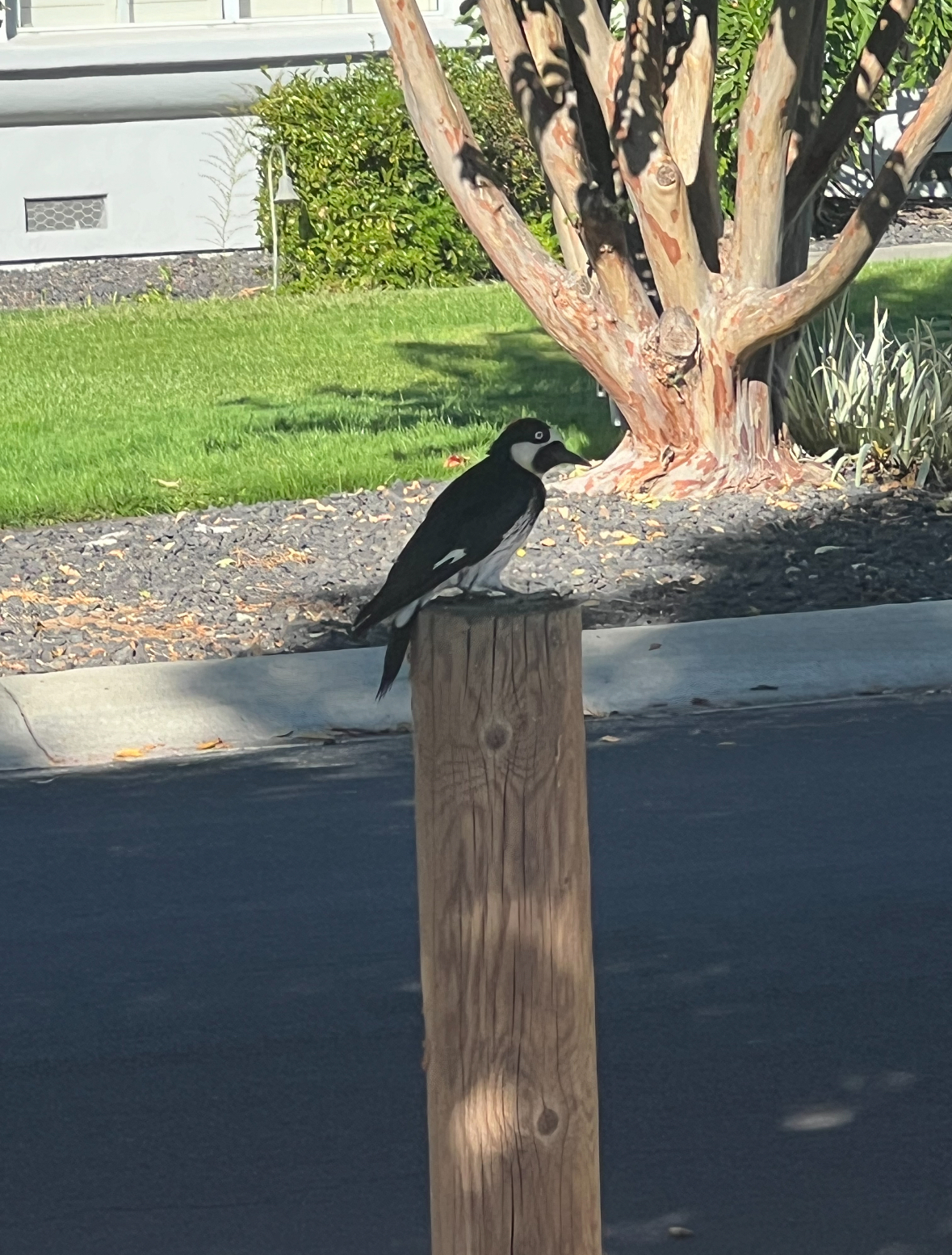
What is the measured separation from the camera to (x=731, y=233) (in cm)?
1083

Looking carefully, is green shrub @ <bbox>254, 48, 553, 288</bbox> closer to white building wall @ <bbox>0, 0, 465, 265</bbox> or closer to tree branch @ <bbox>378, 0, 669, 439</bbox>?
white building wall @ <bbox>0, 0, 465, 265</bbox>

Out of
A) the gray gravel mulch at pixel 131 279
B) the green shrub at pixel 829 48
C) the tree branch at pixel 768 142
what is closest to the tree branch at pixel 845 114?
the tree branch at pixel 768 142

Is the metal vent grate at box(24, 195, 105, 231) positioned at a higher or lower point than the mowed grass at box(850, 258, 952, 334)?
higher

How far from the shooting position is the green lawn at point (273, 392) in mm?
11383

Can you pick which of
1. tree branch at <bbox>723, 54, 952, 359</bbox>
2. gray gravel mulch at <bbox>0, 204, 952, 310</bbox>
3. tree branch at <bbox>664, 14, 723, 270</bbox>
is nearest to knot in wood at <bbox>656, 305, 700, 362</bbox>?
tree branch at <bbox>723, 54, 952, 359</bbox>

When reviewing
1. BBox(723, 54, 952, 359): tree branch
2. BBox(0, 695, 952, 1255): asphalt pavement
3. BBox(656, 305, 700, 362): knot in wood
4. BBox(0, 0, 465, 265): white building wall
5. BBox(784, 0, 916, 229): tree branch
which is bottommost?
BBox(0, 695, 952, 1255): asphalt pavement

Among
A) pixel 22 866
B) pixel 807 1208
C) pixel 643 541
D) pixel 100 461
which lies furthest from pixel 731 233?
pixel 807 1208

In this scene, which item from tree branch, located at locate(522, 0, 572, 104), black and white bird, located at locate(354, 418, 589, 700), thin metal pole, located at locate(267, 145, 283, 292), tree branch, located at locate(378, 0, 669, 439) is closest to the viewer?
black and white bird, located at locate(354, 418, 589, 700)

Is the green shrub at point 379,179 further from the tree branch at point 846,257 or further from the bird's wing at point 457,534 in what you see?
the bird's wing at point 457,534

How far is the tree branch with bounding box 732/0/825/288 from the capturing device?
1023 cm

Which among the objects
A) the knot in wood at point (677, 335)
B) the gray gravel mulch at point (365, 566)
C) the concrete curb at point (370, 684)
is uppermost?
the knot in wood at point (677, 335)

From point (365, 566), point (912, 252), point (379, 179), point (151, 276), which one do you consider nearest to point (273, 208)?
point (379, 179)

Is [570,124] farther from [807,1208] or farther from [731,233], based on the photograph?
[807,1208]

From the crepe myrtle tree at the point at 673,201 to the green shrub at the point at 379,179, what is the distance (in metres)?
7.48
